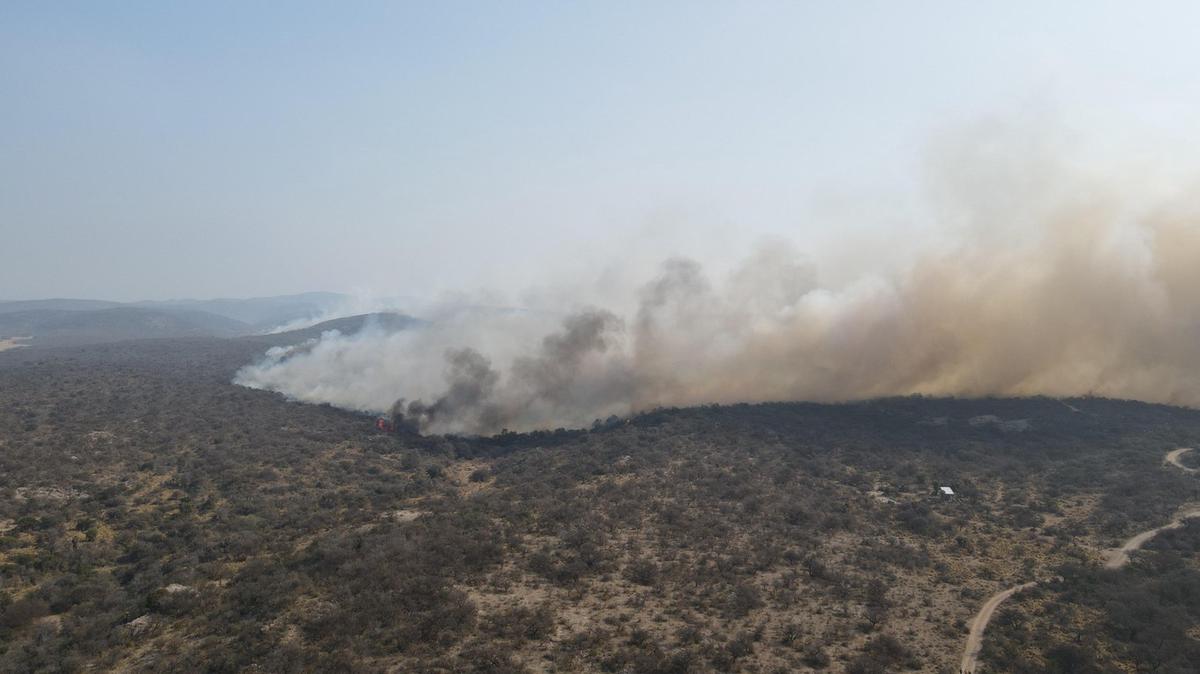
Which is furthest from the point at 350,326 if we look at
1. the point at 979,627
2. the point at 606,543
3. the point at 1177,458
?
the point at 1177,458

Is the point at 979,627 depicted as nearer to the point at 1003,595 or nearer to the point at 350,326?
the point at 1003,595

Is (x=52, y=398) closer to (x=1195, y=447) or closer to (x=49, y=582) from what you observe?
(x=49, y=582)

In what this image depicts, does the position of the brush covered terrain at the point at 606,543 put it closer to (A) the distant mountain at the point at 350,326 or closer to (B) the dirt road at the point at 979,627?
(B) the dirt road at the point at 979,627

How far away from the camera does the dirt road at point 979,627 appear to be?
64.4 ft

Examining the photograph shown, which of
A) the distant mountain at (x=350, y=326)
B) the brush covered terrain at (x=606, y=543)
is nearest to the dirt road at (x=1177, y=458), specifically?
the brush covered terrain at (x=606, y=543)

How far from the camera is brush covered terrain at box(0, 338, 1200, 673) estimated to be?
20.6m

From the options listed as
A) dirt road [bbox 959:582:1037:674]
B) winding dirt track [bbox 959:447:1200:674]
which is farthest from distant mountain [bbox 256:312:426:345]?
winding dirt track [bbox 959:447:1200:674]

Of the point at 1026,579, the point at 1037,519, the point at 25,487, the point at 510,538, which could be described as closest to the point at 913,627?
the point at 1026,579

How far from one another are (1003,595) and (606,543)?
1735cm

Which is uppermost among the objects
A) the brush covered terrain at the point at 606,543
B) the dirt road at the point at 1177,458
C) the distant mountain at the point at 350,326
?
the distant mountain at the point at 350,326

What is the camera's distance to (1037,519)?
3228 cm

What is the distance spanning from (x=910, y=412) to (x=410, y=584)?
48.0 meters

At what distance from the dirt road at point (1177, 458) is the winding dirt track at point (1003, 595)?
29.5 ft

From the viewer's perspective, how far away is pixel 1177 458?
4147cm
